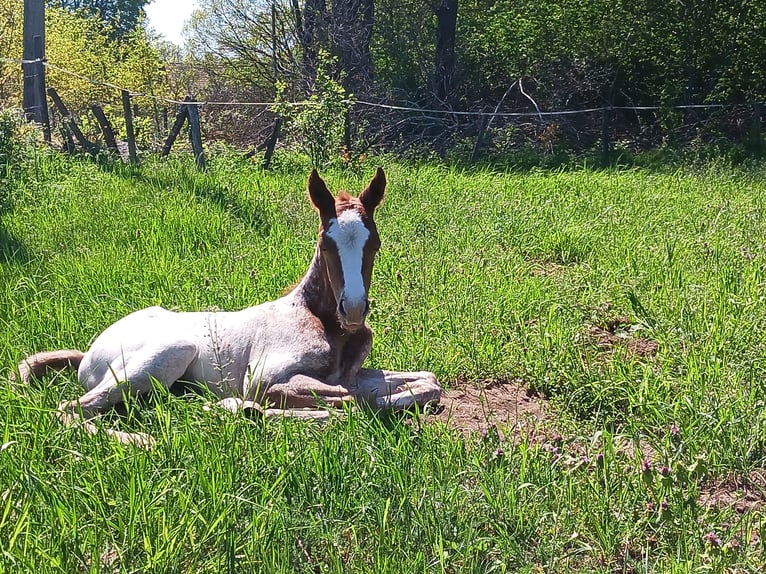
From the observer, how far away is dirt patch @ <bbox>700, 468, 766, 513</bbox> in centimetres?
306

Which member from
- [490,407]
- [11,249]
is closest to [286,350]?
[490,407]

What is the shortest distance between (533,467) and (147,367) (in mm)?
2074

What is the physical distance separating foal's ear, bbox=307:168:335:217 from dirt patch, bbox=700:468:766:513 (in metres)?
2.30

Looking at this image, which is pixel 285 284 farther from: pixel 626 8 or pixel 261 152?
pixel 626 8

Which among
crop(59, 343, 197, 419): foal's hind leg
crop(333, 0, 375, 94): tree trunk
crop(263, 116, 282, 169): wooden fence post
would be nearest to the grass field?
crop(59, 343, 197, 419): foal's hind leg

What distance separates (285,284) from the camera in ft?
19.4

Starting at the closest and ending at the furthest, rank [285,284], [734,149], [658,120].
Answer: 1. [285,284]
2. [734,149]
3. [658,120]

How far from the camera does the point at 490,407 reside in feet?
13.6

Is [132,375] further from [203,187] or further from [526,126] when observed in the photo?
[526,126]

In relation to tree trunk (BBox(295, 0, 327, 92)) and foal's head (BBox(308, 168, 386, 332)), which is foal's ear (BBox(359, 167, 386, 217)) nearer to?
foal's head (BBox(308, 168, 386, 332))

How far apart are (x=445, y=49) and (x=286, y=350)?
16076 mm

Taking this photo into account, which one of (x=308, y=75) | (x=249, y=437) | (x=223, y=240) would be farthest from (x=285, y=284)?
(x=308, y=75)

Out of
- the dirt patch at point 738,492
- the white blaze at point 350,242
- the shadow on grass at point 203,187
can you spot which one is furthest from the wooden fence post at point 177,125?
the dirt patch at point 738,492

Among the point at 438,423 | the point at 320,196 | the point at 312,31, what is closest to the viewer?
the point at 438,423
